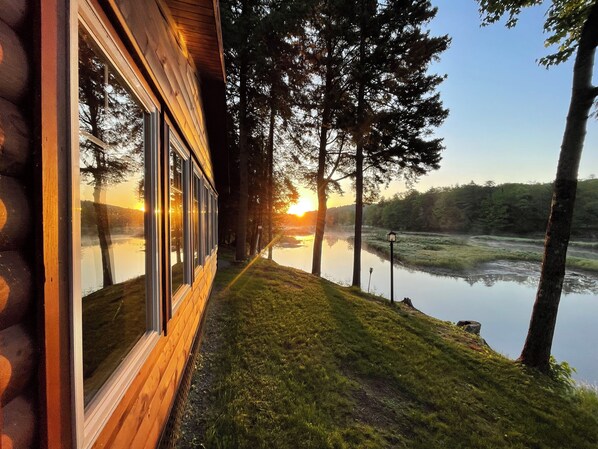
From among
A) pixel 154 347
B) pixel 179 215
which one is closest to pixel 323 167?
pixel 179 215

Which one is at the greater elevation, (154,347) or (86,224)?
(86,224)

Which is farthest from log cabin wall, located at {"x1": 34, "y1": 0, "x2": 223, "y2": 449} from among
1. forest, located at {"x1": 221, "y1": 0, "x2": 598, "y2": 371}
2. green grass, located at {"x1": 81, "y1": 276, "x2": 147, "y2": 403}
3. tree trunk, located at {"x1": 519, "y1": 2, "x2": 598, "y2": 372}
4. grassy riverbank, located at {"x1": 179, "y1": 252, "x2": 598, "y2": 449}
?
tree trunk, located at {"x1": 519, "y1": 2, "x2": 598, "y2": 372}

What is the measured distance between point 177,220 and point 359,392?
3348 millimetres

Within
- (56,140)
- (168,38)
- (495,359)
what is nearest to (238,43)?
(168,38)

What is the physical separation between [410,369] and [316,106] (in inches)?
392

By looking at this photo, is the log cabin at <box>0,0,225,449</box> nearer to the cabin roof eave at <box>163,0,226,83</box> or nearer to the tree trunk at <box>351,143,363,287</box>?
the cabin roof eave at <box>163,0,226,83</box>

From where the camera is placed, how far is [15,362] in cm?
65

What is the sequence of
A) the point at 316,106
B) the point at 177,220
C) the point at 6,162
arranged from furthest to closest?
the point at 316,106
the point at 177,220
the point at 6,162

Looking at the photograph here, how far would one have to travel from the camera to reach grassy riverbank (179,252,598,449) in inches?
117

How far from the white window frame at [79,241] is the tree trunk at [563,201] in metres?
6.40

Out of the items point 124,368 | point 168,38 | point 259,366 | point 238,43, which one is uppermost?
point 238,43

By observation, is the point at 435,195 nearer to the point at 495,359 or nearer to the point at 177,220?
the point at 495,359

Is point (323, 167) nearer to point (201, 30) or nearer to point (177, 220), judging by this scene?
point (201, 30)

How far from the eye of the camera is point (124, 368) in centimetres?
142
